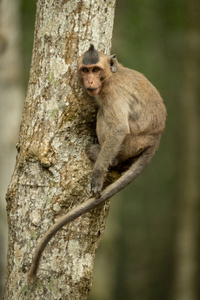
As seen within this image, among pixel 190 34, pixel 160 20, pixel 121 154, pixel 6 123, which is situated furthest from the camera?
pixel 160 20

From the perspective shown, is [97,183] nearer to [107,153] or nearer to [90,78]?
[107,153]

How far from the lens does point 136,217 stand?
2016cm

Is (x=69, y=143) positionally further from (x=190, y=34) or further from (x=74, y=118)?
(x=190, y=34)

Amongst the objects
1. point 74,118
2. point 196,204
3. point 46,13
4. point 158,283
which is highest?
point 46,13

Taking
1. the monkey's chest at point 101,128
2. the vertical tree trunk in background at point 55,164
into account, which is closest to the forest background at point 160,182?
the vertical tree trunk in background at point 55,164

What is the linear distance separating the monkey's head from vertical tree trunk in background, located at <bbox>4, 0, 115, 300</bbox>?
140 mm

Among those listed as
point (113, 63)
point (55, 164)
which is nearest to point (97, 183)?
point (55, 164)

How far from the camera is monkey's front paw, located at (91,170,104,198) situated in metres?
6.28

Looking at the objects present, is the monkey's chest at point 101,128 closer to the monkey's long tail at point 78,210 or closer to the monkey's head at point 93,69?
the monkey's head at point 93,69

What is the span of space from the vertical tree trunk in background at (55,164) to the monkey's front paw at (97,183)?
0.14 meters

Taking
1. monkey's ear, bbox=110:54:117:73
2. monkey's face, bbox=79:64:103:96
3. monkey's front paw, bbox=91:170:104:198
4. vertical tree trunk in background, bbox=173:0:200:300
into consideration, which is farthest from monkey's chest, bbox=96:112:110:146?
vertical tree trunk in background, bbox=173:0:200:300

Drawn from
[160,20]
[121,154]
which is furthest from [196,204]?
[121,154]

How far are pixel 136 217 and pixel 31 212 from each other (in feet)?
46.5

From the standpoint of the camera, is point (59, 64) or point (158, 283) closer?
point (59, 64)
